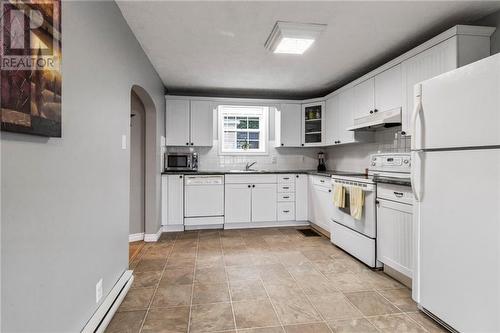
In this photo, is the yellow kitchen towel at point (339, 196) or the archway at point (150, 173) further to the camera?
the archway at point (150, 173)

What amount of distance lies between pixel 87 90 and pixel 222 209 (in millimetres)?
2979

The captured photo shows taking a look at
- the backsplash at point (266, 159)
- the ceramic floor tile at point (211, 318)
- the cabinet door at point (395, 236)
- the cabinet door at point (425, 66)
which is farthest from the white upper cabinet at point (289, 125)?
the ceramic floor tile at point (211, 318)

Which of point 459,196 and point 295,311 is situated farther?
point 295,311

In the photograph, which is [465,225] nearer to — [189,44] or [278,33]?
[278,33]

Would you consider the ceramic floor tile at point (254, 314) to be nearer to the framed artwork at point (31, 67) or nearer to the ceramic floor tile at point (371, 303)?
the ceramic floor tile at point (371, 303)

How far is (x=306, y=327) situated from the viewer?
1785 millimetres

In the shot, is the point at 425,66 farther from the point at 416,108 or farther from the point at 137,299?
the point at 137,299

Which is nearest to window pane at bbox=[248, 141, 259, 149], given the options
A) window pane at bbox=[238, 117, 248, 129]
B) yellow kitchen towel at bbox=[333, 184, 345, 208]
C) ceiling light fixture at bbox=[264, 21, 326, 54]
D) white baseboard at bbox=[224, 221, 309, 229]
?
window pane at bbox=[238, 117, 248, 129]

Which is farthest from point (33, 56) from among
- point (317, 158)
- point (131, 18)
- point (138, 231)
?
point (317, 158)

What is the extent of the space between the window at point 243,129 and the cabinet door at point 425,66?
106 inches

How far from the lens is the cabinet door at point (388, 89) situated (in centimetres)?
287

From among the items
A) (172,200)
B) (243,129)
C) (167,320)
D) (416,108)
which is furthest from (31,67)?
(243,129)

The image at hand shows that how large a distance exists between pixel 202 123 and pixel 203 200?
1.36 metres

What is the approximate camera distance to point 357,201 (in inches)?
113
